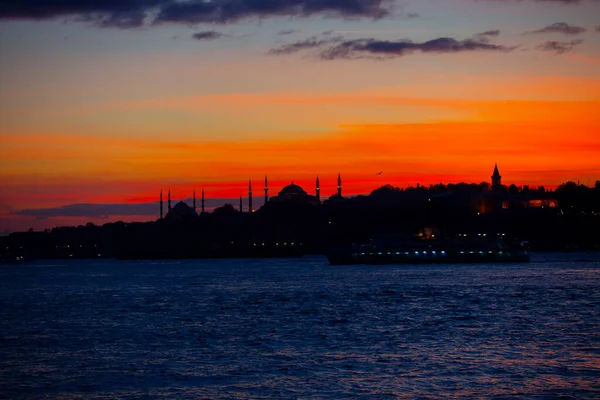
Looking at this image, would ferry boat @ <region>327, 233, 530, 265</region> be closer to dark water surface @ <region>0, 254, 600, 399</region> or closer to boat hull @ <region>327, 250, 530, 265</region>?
boat hull @ <region>327, 250, 530, 265</region>

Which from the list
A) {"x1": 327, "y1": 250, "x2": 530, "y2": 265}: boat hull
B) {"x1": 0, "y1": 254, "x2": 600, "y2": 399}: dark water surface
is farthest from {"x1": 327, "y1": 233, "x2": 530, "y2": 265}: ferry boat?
{"x1": 0, "y1": 254, "x2": 600, "y2": 399}: dark water surface

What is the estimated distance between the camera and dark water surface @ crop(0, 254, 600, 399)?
80.5ft

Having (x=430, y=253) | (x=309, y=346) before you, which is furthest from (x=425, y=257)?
(x=309, y=346)

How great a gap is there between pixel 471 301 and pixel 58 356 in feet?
90.2

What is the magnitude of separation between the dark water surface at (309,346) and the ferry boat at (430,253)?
54.6 m

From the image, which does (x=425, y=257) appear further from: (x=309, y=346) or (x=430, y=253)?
(x=309, y=346)

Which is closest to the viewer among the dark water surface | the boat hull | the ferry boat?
the dark water surface

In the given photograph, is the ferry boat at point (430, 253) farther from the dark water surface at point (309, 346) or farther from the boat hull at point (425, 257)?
the dark water surface at point (309, 346)

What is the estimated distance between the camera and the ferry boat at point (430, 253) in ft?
383

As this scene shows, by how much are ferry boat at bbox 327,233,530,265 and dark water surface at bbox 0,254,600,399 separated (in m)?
54.6

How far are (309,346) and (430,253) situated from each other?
8768cm

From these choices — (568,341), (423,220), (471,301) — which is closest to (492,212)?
(423,220)

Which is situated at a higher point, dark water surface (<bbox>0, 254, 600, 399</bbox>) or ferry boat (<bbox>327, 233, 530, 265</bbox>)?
ferry boat (<bbox>327, 233, 530, 265</bbox>)

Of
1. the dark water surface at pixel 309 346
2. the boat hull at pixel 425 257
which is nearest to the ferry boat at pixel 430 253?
the boat hull at pixel 425 257
